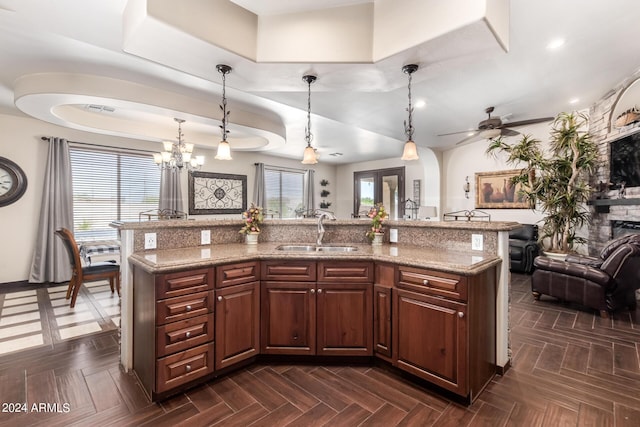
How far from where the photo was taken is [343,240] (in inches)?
116

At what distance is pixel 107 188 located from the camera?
5.41 metres

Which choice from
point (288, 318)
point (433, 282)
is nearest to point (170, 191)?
point (288, 318)

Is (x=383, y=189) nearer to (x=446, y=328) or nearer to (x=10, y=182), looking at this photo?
(x=446, y=328)

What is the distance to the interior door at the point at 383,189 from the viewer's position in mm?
8570

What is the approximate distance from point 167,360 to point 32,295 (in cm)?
388

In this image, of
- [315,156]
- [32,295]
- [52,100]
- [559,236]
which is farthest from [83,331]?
[559,236]

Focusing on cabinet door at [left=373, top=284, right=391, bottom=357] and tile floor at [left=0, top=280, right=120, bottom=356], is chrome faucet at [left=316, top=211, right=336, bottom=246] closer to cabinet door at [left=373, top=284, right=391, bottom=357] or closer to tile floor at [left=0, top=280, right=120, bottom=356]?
cabinet door at [left=373, top=284, right=391, bottom=357]

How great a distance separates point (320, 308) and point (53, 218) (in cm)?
496

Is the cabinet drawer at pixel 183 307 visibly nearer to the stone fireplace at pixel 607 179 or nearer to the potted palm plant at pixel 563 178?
the potted palm plant at pixel 563 178

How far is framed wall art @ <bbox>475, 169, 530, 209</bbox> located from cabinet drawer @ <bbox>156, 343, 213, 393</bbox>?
5.95 meters

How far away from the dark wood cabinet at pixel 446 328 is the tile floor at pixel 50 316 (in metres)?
2.98

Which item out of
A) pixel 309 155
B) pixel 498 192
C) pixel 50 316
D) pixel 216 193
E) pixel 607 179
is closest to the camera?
pixel 309 155

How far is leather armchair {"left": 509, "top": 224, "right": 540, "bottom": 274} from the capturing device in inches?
208

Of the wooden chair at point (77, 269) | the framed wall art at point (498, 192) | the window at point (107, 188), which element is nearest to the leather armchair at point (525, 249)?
the framed wall art at point (498, 192)
